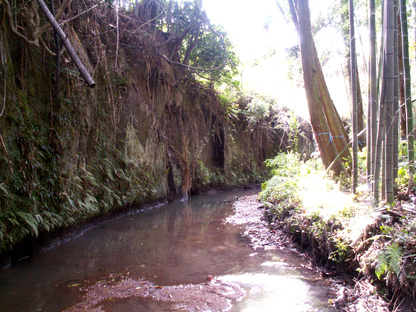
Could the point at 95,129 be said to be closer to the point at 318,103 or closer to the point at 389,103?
the point at 318,103

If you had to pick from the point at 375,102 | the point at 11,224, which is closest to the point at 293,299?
the point at 375,102

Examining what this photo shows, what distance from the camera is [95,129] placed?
7.67 meters

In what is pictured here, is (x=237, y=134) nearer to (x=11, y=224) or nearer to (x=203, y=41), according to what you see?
(x=203, y=41)

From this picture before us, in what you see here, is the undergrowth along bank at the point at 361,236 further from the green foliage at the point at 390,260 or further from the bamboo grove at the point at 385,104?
the bamboo grove at the point at 385,104

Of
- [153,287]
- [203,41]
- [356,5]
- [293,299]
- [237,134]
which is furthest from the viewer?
[237,134]

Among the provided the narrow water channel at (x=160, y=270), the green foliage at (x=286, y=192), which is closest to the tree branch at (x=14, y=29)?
the narrow water channel at (x=160, y=270)

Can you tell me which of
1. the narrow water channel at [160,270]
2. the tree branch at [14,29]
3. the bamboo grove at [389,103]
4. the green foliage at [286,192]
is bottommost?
the narrow water channel at [160,270]

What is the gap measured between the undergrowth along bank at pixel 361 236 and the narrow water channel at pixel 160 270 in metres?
0.42

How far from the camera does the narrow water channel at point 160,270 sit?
11.3ft

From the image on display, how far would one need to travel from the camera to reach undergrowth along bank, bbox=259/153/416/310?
285cm

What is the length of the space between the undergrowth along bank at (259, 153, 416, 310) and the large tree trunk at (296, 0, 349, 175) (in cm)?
158

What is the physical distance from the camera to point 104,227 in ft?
24.6

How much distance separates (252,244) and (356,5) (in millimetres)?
8071

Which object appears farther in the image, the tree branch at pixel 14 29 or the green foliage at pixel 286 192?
the green foliage at pixel 286 192
